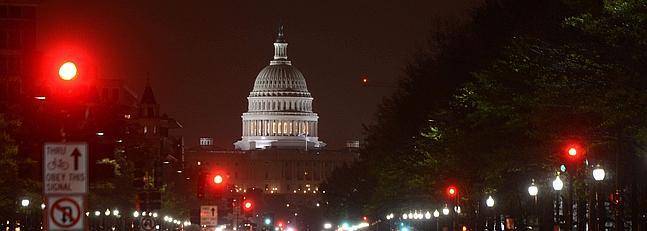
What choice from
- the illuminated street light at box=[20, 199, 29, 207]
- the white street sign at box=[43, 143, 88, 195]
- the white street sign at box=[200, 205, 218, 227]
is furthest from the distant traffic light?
the white street sign at box=[43, 143, 88, 195]

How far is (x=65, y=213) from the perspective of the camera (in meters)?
26.5

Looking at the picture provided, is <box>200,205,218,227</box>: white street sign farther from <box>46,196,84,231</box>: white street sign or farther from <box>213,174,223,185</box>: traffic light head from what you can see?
<box>46,196,84,231</box>: white street sign

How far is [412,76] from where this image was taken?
97.8 meters

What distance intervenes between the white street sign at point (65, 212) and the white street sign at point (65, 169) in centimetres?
13

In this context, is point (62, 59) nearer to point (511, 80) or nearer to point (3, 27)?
point (511, 80)

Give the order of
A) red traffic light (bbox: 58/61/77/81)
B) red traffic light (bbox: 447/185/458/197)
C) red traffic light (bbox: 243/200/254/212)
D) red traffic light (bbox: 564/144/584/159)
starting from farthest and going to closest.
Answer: red traffic light (bbox: 447/185/458/197) < red traffic light (bbox: 243/200/254/212) < red traffic light (bbox: 564/144/584/159) < red traffic light (bbox: 58/61/77/81)

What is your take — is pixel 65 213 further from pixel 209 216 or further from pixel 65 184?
pixel 209 216

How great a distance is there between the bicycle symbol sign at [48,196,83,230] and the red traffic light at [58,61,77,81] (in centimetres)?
190

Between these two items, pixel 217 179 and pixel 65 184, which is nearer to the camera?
pixel 65 184

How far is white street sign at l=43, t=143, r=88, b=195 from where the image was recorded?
2664 centimetres

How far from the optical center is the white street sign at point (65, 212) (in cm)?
2634

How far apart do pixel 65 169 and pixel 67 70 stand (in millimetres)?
1695

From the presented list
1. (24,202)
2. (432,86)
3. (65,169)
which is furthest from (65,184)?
(432,86)

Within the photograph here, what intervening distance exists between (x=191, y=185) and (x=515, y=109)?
106781mm
